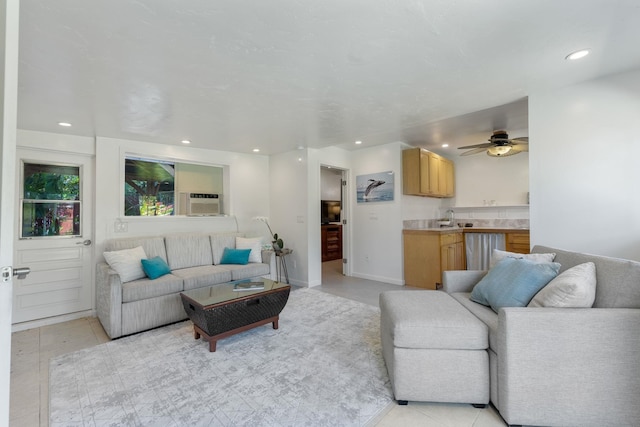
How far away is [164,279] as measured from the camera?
10.1 ft

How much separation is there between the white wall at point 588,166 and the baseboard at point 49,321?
501 centimetres

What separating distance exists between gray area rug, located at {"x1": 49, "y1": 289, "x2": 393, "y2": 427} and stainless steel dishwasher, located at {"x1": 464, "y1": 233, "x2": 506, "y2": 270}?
A: 3.26 meters

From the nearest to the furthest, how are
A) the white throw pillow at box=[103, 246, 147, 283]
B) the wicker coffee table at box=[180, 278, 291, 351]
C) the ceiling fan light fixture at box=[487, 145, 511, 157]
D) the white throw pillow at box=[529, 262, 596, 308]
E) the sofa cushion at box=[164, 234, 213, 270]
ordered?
the white throw pillow at box=[529, 262, 596, 308] < the wicker coffee table at box=[180, 278, 291, 351] < the white throw pillow at box=[103, 246, 147, 283] < the sofa cushion at box=[164, 234, 213, 270] < the ceiling fan light fixture at box=[487, 145, 511, 157]

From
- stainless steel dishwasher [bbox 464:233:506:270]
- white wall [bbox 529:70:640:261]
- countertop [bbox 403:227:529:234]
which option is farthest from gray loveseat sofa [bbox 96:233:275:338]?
stainless steel dishwasher [bbox 464:233:506:270]

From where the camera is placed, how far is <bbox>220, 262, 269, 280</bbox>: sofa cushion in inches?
145

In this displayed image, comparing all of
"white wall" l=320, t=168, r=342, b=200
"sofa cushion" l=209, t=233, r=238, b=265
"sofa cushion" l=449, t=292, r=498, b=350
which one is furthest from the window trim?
"white wall" l=320, t=168, r=342, b=200

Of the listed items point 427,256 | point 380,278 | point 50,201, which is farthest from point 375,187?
point 50,201

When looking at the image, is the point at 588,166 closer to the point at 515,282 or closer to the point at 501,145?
the point at 515,282

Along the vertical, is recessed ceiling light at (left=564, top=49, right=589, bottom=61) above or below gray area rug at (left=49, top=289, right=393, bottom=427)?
above

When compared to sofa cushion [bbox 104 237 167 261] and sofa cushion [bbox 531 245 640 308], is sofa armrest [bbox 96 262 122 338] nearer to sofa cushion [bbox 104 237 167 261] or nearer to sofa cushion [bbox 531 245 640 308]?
sofa cushion [bbox 104 237 167 261]

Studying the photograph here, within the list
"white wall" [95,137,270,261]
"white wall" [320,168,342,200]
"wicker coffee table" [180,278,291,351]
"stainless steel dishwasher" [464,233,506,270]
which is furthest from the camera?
"white wall" [320,168,342,200]

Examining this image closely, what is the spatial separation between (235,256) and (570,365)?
3.55m

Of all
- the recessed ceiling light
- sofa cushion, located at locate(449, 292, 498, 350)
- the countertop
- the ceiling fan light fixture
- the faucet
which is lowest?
sofa cushion, located at locate(449, 292, 498, 350)

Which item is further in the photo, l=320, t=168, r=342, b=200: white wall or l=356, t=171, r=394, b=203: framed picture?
l=320, t=168, r=342, b=200: white wall
